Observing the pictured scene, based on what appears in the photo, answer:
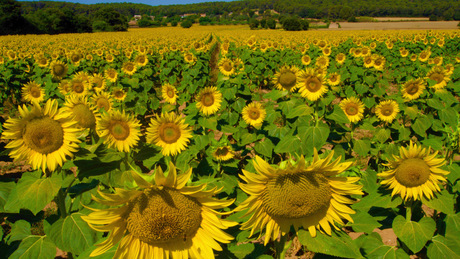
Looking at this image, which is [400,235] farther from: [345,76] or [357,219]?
[345,76]

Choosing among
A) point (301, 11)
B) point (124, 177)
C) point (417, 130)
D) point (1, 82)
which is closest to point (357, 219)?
point (124, 177)

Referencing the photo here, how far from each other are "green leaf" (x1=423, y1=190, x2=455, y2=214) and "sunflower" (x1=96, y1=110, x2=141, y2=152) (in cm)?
246

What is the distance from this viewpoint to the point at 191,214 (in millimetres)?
1114

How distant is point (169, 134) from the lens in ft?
9.07

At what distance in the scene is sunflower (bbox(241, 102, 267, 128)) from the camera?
4.03 metres

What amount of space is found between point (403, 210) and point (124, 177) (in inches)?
103

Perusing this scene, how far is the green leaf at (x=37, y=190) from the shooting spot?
1.60m

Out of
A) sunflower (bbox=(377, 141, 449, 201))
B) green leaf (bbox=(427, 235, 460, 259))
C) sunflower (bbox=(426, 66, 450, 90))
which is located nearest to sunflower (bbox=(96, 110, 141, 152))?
sunflower (bbox=(377, 141, 449, 201))

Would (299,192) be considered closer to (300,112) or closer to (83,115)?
(300,112)

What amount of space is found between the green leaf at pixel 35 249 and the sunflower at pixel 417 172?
2536 millimetres

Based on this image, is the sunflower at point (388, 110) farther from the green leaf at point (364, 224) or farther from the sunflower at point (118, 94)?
the sunflower at point (118, 94)

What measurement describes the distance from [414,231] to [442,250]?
32cm

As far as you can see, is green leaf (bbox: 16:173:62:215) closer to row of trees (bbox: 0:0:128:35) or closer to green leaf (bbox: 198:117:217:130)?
green leaf (bbox: 198:117:217:130)

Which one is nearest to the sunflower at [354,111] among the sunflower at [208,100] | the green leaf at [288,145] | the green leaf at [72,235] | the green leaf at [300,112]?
the green leaf at [300,112]
